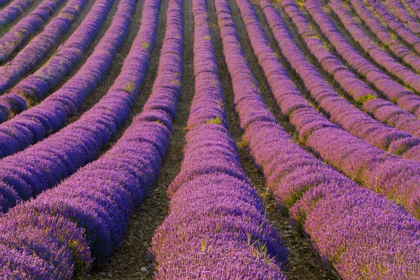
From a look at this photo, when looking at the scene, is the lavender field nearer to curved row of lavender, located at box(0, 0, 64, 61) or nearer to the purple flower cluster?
the purple flower cluster

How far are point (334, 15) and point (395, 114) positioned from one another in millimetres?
21659

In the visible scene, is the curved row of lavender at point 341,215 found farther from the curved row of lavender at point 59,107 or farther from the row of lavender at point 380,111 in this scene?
the curved row of lavender at point 59,107

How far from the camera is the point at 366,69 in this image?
2020 cm

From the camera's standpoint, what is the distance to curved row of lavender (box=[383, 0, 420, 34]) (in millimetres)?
28828

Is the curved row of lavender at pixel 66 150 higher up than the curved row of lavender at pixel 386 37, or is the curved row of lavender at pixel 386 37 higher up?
the curved row of lavender at pixel 66 150

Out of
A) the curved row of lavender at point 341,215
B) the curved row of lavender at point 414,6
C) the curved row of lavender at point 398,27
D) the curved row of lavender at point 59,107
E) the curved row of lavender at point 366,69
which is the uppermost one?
the curved row of lavender at point 341,215

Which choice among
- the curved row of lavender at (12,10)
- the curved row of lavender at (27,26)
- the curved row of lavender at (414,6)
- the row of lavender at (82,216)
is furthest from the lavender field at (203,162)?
the curved row of lavender at (414,6)

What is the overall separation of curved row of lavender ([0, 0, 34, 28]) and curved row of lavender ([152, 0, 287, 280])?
68.0 feet

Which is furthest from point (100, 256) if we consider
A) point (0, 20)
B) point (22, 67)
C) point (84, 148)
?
point (0, 20)

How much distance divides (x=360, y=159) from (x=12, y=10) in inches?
978

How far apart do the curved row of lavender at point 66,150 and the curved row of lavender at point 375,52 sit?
11.4 meters

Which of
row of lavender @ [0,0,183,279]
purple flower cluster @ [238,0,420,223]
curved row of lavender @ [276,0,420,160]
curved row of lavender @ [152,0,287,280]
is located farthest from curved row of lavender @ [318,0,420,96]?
curved row of lavender @ [152,0,287,280]

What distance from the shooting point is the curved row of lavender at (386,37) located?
864 inches

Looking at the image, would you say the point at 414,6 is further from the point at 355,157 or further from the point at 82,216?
the point at 82,216
